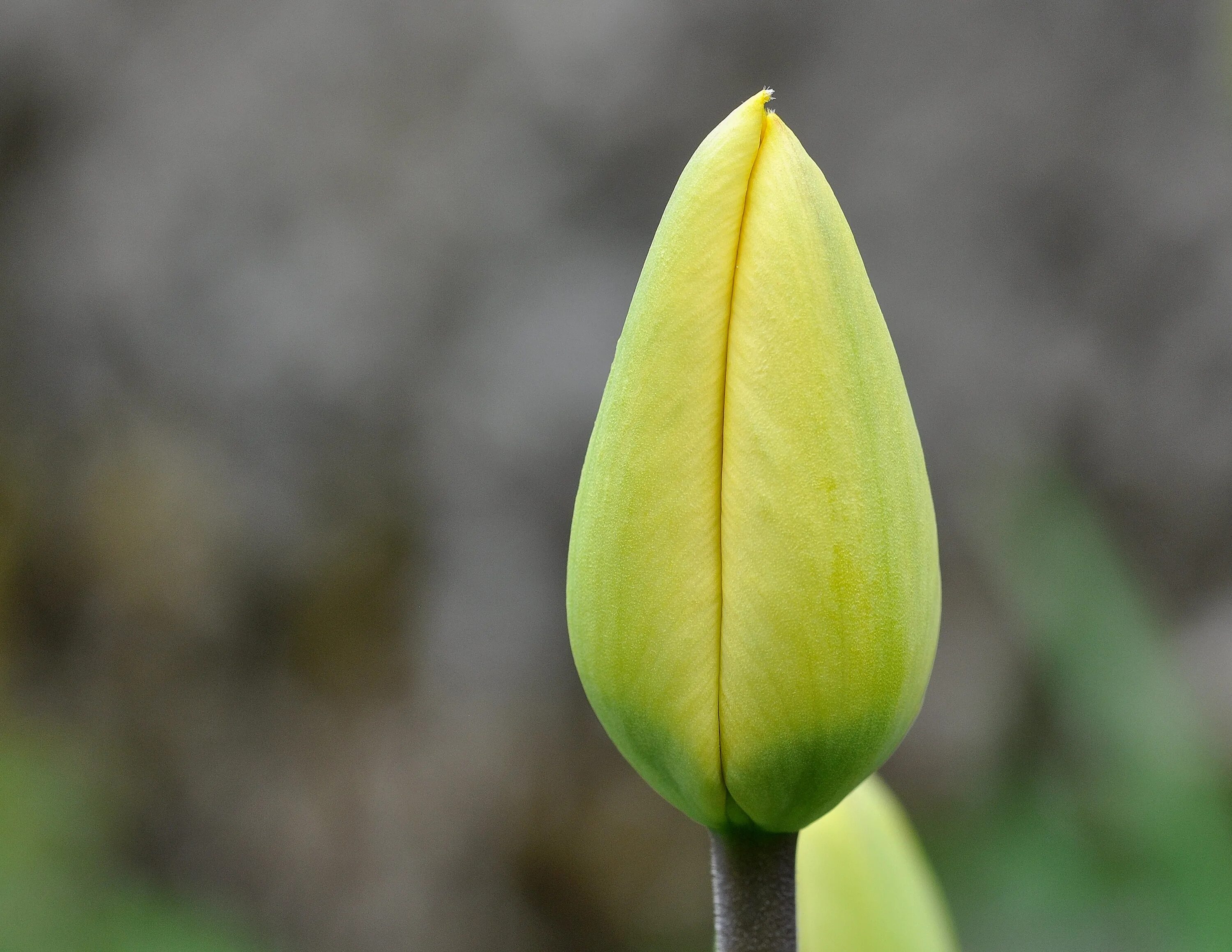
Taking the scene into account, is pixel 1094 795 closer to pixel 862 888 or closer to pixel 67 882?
pixel 862 888

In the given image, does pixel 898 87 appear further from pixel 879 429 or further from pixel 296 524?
pixel 879 429

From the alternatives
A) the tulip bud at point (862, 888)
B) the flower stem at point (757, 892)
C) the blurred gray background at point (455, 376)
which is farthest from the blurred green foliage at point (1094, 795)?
the flower stem at point (757, 892)

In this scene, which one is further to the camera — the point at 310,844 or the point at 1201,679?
the point at 310,844

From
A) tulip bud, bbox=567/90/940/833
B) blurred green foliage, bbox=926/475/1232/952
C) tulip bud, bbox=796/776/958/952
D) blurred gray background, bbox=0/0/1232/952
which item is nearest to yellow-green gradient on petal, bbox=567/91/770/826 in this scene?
tulip bud, bbox=567/90/940/833

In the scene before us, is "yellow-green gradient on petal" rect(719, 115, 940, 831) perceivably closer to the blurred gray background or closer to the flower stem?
the flower stem

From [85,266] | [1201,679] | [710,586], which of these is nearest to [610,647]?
[710,586]

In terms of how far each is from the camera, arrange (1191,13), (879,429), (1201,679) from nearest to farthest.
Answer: (879,429), (1201,679), (1191,13)
